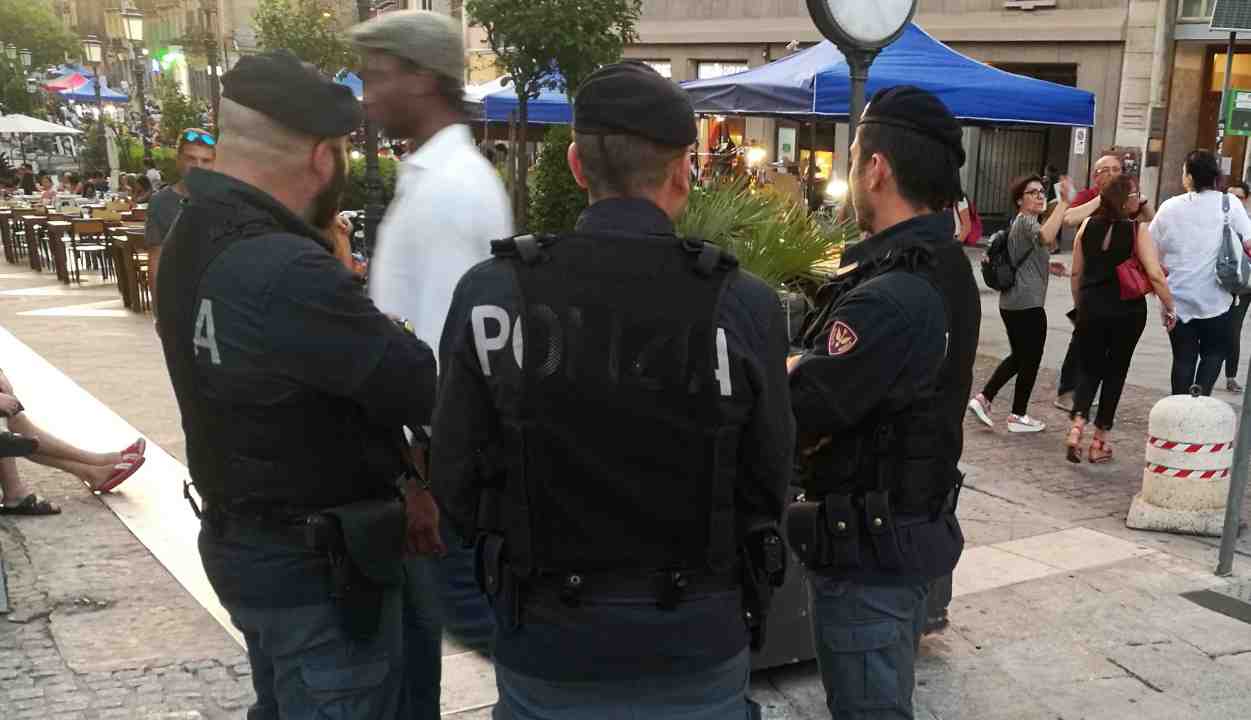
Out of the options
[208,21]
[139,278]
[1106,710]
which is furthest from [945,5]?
[1106,710]

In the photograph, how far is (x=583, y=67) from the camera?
13.2m

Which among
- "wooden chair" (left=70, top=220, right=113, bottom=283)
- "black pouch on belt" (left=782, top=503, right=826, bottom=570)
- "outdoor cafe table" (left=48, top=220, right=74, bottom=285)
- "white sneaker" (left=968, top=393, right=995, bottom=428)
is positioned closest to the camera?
"black pouch on belt" (left=782, top=503, right=826, bottom=570)

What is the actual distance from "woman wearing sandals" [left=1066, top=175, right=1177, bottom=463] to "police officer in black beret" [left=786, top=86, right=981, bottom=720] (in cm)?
463

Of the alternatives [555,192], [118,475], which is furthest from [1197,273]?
[555,192]

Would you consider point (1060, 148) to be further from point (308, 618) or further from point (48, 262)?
point (308, 618)

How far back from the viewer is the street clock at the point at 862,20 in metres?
4.96

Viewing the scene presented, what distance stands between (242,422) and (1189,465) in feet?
16.8

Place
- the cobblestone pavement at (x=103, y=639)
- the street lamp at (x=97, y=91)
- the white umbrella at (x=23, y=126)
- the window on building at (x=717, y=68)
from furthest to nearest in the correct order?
the window on building at (x=717, y=68) < the street lamp at (x=97, y=91) < the white umbrella at (x=23, y=126) < the cobblestone pavement at (x=103, y=639)

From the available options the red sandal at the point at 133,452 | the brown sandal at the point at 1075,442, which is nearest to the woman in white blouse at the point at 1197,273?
the brown sandal at the point at 1075,442

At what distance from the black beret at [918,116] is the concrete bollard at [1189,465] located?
3758 millimetres

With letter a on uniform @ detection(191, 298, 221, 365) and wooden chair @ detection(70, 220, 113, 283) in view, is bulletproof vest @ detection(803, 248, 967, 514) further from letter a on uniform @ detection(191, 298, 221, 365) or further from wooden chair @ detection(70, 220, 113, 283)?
wooden chair @ detection(70, 220, 113, 283)

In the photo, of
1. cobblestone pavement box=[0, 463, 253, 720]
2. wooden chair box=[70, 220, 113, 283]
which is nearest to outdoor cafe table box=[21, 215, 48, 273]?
wooden chair box=[70, 220, 113, 283]

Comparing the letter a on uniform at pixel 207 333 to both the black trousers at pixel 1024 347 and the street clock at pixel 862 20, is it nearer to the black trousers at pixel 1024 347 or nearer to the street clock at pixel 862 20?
the street clock at pixel 862 20

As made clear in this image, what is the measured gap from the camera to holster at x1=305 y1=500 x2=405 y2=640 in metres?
2.21
